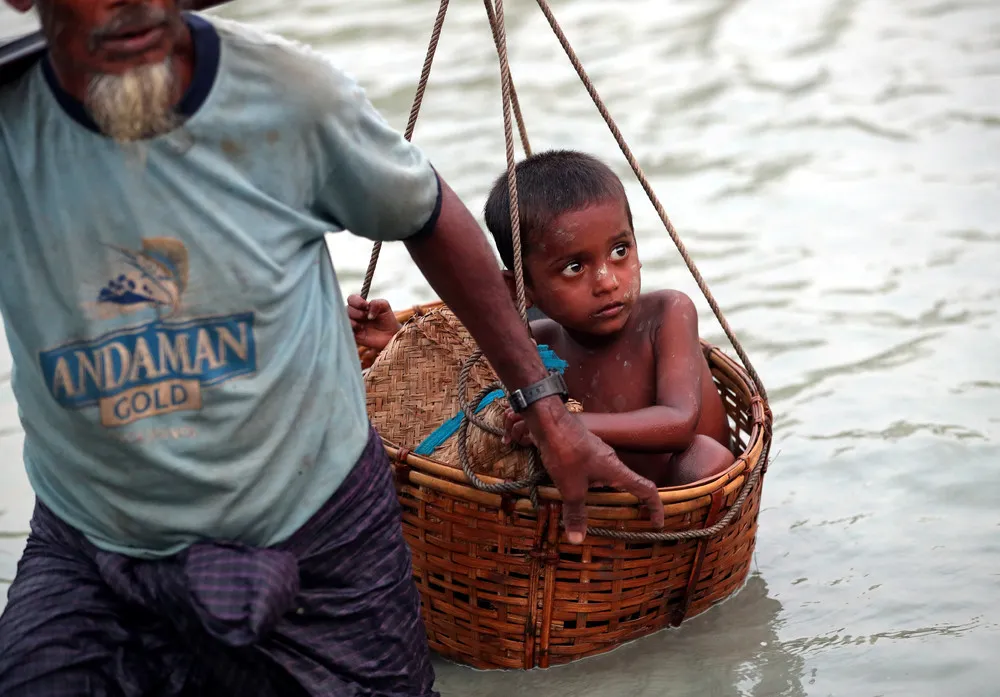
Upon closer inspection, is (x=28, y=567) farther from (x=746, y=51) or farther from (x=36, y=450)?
(x=746, y=51)

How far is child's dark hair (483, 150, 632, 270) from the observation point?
9.95 ft

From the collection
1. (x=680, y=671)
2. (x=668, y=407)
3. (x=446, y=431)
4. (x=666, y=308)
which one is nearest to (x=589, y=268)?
(x=666, y=308)

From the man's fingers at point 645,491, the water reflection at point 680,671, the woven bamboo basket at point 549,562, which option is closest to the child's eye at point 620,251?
the woven bamboo basket at point 549,562

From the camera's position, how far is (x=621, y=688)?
2994 millimetres

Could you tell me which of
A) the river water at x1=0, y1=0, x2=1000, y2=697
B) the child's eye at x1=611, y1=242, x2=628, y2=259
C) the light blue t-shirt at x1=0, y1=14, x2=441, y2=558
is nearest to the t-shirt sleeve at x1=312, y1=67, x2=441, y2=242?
the light blue t-shirt at x1=0, y1=14, x2=441, y2=558

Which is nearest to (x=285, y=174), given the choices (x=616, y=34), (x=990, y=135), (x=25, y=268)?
(x=25, y=268)

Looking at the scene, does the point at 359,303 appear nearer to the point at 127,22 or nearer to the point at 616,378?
the point at 616,378

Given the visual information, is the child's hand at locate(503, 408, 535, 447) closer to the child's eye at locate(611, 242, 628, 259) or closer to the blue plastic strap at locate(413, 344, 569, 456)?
the blue plastic strap at locate(413, 344, 569, 456)

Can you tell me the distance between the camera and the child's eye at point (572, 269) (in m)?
3.06

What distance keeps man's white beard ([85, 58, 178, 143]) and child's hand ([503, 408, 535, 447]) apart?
3.33 feet

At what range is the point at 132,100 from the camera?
1.89m

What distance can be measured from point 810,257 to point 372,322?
2222mm

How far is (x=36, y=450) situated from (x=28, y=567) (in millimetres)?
199

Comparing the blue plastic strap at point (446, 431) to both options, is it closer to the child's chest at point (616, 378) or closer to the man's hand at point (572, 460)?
the child's chest at point (616, 378)
